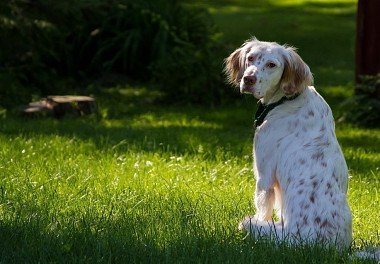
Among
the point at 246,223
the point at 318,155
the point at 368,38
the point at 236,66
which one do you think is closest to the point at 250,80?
the point at 236,66

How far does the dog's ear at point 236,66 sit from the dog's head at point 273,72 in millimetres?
222

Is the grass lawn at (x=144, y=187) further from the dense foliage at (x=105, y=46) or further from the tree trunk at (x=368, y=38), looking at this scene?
the tree trunk at (x=368, y=38)

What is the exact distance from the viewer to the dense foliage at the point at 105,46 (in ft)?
49.6

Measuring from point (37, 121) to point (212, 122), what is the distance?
8.77ft

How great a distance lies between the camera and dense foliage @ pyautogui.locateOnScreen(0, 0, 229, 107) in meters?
15.1

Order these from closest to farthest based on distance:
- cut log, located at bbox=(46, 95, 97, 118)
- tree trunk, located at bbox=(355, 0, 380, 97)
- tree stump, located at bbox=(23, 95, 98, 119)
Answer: tree stump, located at bbox=(23, 95, 98, 119) → cut log, located at bbox=(46, 95, 97, 118) → tree trunk, located at bbox=(355, 0, 380, 97)

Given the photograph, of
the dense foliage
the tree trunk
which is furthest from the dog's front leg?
the tree trunk

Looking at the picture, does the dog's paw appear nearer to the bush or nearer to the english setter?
the english setter

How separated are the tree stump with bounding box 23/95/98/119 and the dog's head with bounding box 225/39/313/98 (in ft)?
25.5

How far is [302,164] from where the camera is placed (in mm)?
6539

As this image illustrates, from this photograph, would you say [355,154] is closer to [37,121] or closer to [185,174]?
[185,174]

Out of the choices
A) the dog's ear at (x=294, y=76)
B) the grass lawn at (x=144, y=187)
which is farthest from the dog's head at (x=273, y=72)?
the grass lawn at (x=144, y=187)

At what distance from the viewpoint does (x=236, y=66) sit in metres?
7.19

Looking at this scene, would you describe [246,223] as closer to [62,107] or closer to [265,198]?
[265,198]
